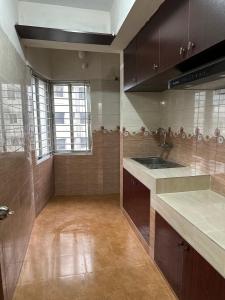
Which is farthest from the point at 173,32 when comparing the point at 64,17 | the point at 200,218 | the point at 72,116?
the point at 72,116

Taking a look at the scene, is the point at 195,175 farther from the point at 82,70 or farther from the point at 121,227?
the point at 82,70

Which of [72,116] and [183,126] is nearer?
[183,126]

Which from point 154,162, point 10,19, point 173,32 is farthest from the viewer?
point 154,162

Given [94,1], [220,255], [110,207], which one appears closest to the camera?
[220,255]

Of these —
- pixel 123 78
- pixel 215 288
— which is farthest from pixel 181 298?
pixel 123 78

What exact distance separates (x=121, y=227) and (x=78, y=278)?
37.5 inches

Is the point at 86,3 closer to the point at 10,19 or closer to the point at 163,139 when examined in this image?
the point at 10,19

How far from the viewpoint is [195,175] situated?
6.07 ft

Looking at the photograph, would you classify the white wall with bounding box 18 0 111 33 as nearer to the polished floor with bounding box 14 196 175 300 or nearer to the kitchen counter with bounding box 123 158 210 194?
the kitchen counter with bounding box 123 158 210 194

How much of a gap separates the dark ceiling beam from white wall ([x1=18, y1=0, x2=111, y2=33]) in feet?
0.35

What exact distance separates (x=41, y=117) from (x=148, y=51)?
A: 1977mm

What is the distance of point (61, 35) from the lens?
7.68 ft

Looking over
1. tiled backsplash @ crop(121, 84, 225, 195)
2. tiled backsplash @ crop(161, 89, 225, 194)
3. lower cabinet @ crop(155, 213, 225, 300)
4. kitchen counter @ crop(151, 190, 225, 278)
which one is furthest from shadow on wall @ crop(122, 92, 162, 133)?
lower cabinet @ crop(155, 213, 225, 300)

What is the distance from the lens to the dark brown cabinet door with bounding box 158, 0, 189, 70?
1378 millimetres
